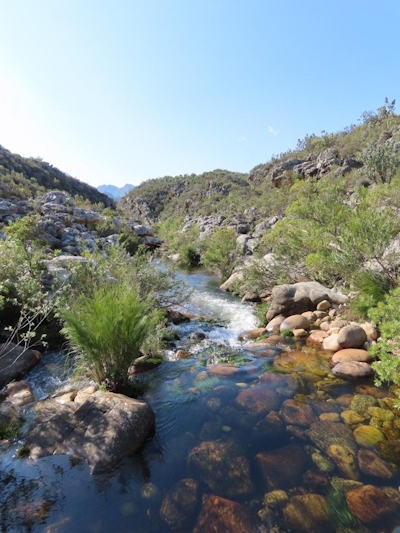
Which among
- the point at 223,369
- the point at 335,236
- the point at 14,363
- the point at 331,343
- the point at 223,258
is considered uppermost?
the point at 335,236

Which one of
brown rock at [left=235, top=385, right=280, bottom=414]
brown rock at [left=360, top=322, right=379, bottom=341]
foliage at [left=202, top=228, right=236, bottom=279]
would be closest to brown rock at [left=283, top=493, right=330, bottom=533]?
brown rock at [left=235, top=385, right=280, bottom=414]

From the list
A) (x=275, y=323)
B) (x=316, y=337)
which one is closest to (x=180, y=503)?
(x=316, y=337)

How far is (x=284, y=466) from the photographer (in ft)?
13.5

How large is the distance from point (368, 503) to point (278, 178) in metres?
47.4

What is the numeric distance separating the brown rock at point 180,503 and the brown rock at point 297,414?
210 centimetres

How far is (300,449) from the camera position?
4398 millimetres

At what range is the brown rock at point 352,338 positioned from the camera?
744cm

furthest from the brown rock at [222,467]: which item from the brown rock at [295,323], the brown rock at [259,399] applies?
the brown rock at [295,323]

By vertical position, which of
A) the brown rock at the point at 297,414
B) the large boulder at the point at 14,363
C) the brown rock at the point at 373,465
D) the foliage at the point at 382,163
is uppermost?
the foliage at the point at 382,163

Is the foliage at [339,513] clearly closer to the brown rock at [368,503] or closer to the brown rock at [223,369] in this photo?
the brown rock at [368,503]

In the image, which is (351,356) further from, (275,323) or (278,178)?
(278,178)

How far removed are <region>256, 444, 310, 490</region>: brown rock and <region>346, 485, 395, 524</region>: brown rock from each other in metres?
0.63

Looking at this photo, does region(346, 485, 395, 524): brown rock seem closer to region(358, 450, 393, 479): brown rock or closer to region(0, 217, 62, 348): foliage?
region(358, 450, 393, 479): brown rock

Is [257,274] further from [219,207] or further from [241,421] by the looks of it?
[219,207]
